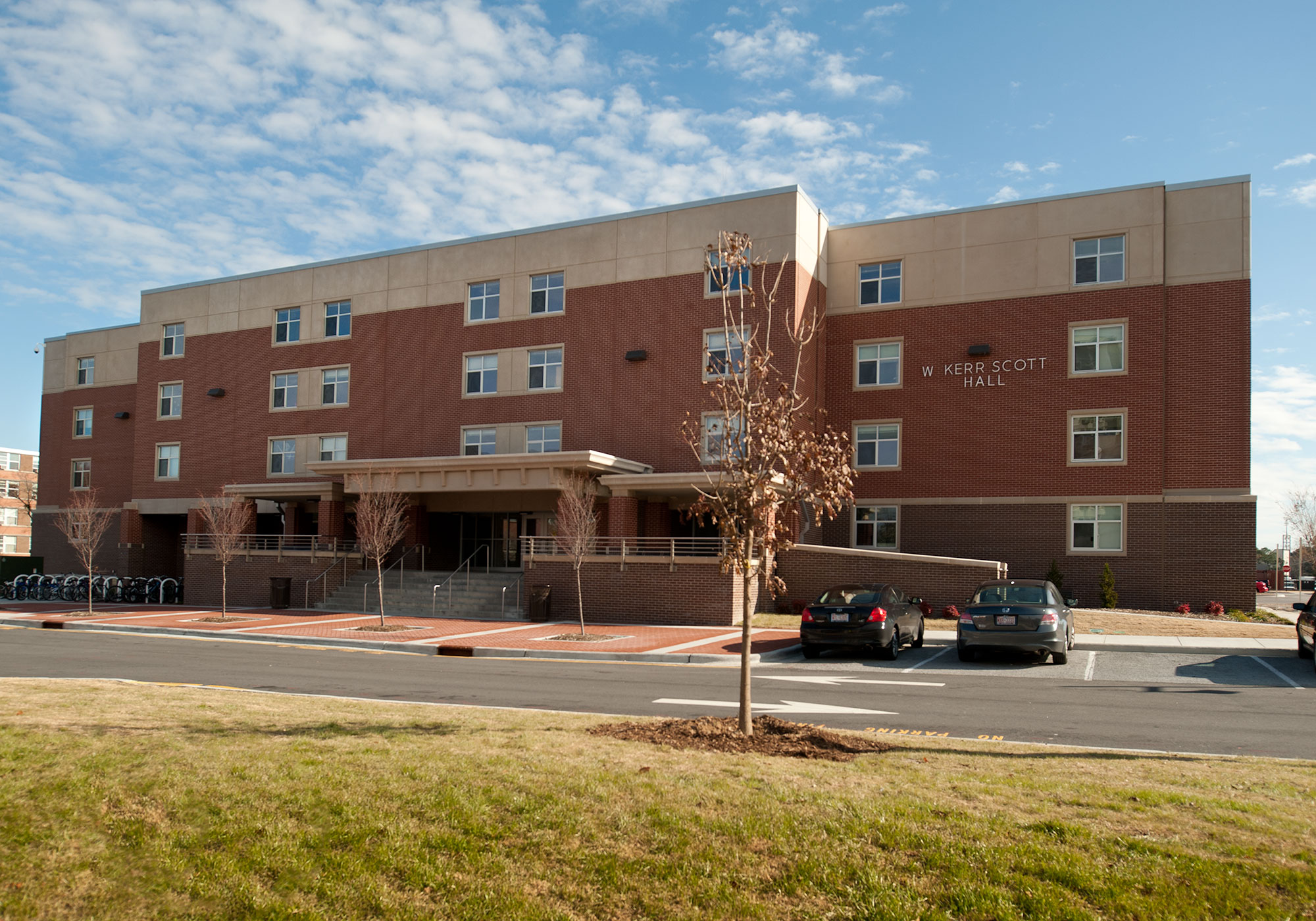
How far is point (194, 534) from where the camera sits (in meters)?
37.5

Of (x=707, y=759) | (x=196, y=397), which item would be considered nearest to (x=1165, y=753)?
(x=707, y=759)

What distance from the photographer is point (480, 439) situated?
3681 cm

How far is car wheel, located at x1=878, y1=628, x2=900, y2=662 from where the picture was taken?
19094 mm

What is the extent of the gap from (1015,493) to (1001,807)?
26997 mm

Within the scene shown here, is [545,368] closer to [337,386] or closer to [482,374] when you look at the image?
[482,374]

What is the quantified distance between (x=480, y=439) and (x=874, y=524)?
14807mm

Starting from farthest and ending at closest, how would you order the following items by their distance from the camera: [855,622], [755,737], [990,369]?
[990,369], [855,622], [755,737]

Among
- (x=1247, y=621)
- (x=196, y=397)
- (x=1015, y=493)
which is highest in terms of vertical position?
(x=196, y=397)

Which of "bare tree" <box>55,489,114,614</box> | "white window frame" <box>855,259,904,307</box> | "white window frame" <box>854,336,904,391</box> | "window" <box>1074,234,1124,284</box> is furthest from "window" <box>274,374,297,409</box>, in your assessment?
"window" <box>1074,234,1124,284</box>

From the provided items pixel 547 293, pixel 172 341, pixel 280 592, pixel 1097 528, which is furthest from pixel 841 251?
pixel 172 341

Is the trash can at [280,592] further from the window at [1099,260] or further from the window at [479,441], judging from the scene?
the window at [1099,260]

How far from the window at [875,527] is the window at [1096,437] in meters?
6.06

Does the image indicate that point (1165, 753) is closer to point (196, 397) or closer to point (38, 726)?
point (38, 726)

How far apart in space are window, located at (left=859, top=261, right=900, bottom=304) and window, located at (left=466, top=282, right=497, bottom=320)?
44.5ft
